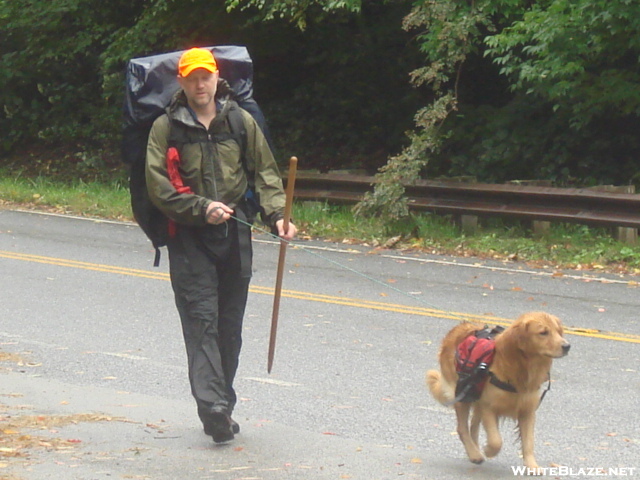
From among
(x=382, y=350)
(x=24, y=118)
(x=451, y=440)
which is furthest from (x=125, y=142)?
(x=24, y=118)

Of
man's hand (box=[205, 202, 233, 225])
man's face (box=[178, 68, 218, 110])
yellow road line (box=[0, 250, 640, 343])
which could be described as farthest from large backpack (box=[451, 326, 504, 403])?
yellow road line (box=[0, 250, 640, 343])

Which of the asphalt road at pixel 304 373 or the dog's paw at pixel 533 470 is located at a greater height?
the dog's paw at pixel 533 470

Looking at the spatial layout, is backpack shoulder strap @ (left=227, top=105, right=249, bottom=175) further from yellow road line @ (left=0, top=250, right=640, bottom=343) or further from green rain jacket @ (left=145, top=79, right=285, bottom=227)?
yellow road line @ (left=0, top=250, right=640, bottom=343)

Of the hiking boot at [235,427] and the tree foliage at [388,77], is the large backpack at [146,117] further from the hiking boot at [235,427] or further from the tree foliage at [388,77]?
the tree foliage at [388,77]

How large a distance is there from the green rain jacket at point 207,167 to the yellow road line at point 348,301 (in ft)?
9.04

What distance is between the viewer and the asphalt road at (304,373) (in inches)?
220

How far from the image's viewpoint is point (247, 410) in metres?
6.77

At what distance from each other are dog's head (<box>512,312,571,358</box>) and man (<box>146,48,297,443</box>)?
1.36 metres

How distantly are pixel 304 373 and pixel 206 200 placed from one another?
251cm

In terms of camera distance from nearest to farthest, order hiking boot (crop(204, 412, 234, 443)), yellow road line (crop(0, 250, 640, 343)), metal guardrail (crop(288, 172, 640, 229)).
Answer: hiking boot (crop(204, 412, 234, 443)) → yellow road line (crop(0, 250, 640, 343)) → metal guardrail (crop(288, 172, 640, 229))

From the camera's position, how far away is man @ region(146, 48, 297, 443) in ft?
18.4

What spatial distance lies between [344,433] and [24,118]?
74.4 feet

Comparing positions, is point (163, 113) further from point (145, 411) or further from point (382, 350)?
point (382, 350)

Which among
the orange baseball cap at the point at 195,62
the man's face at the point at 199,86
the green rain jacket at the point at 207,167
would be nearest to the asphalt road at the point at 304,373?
the green rain jacket at the point at 207,167
